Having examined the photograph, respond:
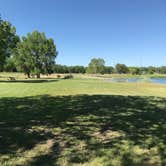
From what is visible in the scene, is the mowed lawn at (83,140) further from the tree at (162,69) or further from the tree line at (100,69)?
the tree at (162,69)

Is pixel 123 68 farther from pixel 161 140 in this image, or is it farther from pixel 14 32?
pixel 161 140

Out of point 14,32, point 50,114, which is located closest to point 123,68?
point 14,32

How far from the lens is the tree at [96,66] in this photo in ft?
401

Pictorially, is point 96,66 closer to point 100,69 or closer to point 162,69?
point 100,69

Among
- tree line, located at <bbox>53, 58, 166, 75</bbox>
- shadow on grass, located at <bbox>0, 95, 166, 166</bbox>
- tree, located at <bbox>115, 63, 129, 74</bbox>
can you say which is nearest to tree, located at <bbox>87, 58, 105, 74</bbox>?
tree line, located at <bbox>53, 58, 166, 75</bbox>

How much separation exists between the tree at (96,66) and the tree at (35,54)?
62.9 meters

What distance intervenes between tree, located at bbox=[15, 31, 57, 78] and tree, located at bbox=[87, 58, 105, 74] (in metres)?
62.9

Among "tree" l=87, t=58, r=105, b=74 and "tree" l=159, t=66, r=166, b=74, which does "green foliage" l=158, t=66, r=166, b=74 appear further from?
"tree" l=87, t=58, r=105, b=74

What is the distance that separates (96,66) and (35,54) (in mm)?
67428

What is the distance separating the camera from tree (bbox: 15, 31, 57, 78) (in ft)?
183

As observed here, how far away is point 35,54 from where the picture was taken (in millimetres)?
57969

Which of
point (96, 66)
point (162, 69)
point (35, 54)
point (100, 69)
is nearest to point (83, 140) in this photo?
point (35, 54)

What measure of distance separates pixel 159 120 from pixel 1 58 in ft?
98.5

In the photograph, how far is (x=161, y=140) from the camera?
16.7 feet
